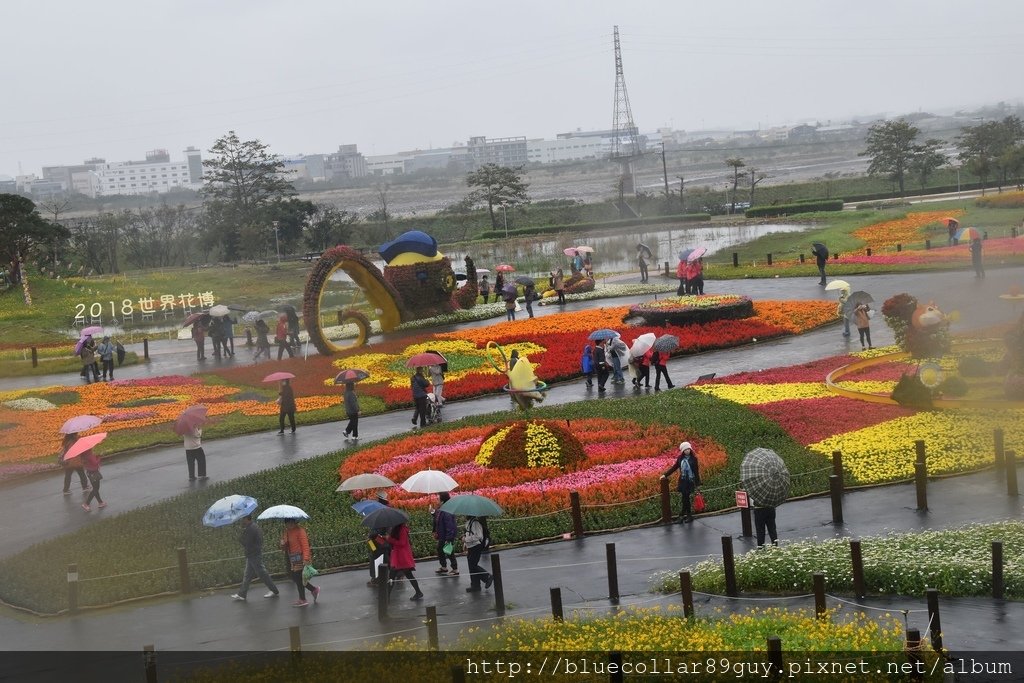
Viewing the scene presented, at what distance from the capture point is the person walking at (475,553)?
55.8 ft

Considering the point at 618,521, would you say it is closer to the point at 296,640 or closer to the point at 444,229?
the point at 296,640

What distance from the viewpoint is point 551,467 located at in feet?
75.5

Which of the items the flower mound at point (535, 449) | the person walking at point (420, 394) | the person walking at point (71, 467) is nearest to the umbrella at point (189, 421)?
the person walking at point (71, 467)

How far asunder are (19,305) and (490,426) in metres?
41.4

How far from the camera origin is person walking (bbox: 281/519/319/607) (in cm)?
1719

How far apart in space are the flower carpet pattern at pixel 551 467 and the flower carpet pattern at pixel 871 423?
2.33 metres

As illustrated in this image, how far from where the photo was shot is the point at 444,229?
109 metres

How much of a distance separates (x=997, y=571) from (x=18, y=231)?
6075 centimetres

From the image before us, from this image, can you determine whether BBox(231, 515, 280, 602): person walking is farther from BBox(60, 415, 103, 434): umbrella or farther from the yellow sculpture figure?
the yellow sculpture figure

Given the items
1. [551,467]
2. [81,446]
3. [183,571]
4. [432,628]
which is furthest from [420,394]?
[432,628]

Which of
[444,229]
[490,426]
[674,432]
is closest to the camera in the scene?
[674,432]

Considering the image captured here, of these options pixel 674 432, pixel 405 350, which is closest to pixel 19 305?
pixel 405 350

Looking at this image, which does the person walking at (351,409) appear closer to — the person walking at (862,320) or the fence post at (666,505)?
the fence post at (666,505)

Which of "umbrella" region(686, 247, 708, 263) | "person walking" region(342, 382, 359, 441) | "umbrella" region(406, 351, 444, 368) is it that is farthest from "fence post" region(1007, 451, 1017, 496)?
"umbrella" region(686, 247, 708, 263)
